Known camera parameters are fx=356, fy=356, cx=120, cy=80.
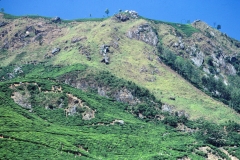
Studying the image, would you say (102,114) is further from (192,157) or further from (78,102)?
(192,157)

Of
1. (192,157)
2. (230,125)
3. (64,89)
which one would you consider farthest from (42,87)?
(230,125)

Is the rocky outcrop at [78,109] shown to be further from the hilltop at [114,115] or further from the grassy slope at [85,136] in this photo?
the grassy slope at [85,136]

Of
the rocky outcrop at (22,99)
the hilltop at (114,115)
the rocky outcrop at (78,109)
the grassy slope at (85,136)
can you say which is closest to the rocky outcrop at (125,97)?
the hilltop at (114,115)

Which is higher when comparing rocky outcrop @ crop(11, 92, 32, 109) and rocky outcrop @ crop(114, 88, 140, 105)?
rocky outcrop @ crop(114, 88, 140, 105)

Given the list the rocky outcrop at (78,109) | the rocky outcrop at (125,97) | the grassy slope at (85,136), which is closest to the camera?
the grassy slope at (85,136)

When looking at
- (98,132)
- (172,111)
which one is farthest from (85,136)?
Answer: (172,111)

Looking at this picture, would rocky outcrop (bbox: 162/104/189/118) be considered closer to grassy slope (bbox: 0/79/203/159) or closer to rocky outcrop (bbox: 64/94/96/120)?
grassy slope (bbox: 0/79/203/159)

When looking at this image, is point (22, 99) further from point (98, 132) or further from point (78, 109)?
point (98, 132)

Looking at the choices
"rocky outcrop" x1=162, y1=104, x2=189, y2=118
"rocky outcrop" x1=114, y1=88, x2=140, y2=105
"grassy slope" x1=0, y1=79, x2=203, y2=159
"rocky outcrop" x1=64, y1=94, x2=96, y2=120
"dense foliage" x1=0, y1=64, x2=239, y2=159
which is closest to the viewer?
"grassy slope" x1=0, y1=79, x2=203, y2=159

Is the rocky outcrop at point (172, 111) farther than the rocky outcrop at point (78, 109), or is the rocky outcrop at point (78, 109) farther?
the rocky outcrop at point (172, 111)

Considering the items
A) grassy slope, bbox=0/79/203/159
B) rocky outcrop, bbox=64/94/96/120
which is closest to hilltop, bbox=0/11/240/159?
grassy slope, bbox=0/79/203/159

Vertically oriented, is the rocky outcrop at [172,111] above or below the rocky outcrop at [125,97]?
below

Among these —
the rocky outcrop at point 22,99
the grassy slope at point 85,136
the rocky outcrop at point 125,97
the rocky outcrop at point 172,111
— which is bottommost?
the grassy slope at point 85,136

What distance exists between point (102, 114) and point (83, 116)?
7.71 metres
